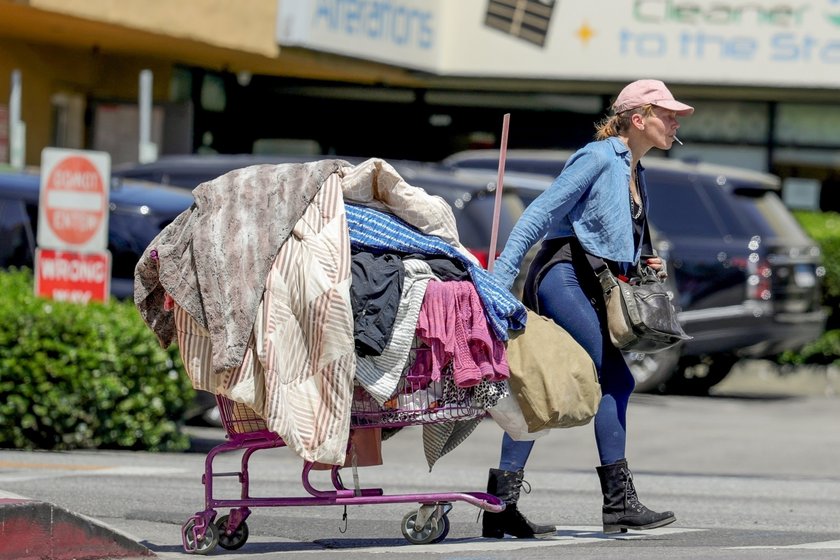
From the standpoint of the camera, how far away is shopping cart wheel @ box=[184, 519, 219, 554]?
641cm

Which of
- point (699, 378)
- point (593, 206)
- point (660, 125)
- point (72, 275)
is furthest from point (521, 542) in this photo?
point (699, 378)

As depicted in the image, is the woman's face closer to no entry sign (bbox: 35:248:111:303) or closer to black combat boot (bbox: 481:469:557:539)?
black combat boot (bbox: 481:469:557:539)

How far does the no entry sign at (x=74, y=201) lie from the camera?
11430 mm

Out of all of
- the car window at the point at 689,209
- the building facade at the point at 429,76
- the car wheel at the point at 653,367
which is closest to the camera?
the car wheel at the point at 653,367

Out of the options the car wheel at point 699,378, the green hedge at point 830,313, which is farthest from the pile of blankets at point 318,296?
the green hedge at point 830,313

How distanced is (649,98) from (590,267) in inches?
27.9

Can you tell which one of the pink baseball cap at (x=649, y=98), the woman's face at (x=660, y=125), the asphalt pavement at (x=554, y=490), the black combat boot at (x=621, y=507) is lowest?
the asphalt pavement at (x=554, y=490)

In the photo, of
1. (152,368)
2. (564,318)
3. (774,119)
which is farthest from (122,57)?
(564,318)

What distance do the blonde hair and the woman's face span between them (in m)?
0.03

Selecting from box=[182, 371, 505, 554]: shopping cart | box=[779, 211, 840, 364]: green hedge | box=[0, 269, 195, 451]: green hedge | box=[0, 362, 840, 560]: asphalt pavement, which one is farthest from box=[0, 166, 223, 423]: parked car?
box=[779, 211, 840, 364]: green hedge

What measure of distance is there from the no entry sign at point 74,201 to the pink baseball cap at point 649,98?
17.3 feet

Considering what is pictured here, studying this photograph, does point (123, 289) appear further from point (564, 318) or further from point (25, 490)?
point (564, 318)

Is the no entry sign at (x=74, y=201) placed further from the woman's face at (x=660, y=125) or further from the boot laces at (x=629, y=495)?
the boot laces at (x=629, y=495)

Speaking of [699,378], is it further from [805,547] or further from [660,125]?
[805,547]
